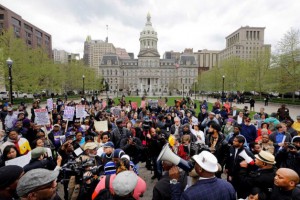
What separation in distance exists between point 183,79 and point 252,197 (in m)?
124

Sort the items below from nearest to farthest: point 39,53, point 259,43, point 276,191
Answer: point 276,191, point 39,53, point 259,43

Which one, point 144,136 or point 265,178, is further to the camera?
point 144,136

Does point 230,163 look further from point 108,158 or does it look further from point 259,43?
point 259,43

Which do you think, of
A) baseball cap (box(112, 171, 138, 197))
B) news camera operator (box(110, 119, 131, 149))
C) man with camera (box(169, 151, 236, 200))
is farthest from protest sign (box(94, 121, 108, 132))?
man with camera (box(169, 151, 236, 200))

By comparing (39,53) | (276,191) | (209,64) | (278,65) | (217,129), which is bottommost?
(276,191)

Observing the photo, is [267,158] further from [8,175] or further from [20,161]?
[20,161]

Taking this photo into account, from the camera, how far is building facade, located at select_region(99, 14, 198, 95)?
396 ft

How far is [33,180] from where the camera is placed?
2238 millimetres

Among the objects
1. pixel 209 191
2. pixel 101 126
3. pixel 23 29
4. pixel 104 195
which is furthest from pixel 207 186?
pixel 23 29

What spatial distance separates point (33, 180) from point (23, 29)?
81.7 meters

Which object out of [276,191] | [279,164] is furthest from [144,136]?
[276,191]

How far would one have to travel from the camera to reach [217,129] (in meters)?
5.58

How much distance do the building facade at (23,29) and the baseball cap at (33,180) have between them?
170 ft

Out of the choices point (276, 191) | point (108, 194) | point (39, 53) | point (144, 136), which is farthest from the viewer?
point (39, 53)
